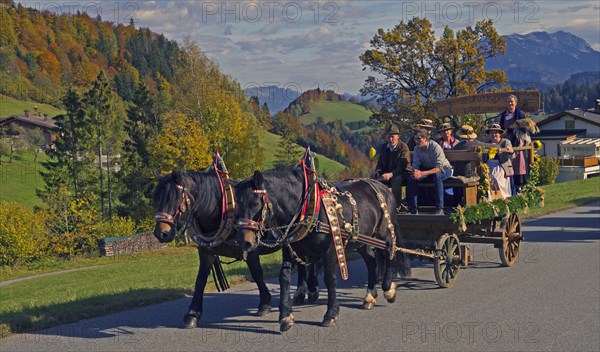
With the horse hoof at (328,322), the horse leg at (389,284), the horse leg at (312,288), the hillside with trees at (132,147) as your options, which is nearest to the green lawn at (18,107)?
the hillside with trees at (132,147)

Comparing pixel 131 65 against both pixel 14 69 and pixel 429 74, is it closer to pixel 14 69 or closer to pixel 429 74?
pixel 14 69

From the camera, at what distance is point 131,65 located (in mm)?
126062

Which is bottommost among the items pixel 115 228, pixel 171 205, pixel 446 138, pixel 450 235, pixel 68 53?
pixel 115 228

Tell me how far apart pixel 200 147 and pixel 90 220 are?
321 inches

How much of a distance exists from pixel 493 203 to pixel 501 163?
3.11ft

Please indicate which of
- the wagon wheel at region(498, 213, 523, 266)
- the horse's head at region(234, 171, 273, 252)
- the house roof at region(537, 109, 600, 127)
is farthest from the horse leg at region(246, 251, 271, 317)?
the house roof at region(537, 109, 600, 127)

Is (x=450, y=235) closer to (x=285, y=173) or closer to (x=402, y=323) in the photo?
(x=402, y=323)

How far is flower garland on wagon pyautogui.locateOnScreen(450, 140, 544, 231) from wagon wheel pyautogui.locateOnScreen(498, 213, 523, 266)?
293 mm

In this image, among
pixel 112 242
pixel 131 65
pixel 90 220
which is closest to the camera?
pixel 112 242

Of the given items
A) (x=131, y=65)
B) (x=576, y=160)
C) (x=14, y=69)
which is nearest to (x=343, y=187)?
(x=576, y=160)

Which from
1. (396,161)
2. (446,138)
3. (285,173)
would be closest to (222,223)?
(285,173)

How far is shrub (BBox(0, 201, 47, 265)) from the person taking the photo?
3569 cm

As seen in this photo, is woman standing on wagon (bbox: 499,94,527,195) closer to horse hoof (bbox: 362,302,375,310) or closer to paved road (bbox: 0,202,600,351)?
paved road (bbox: 0,202,600,351)

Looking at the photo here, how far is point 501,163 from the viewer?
38.7 feet
